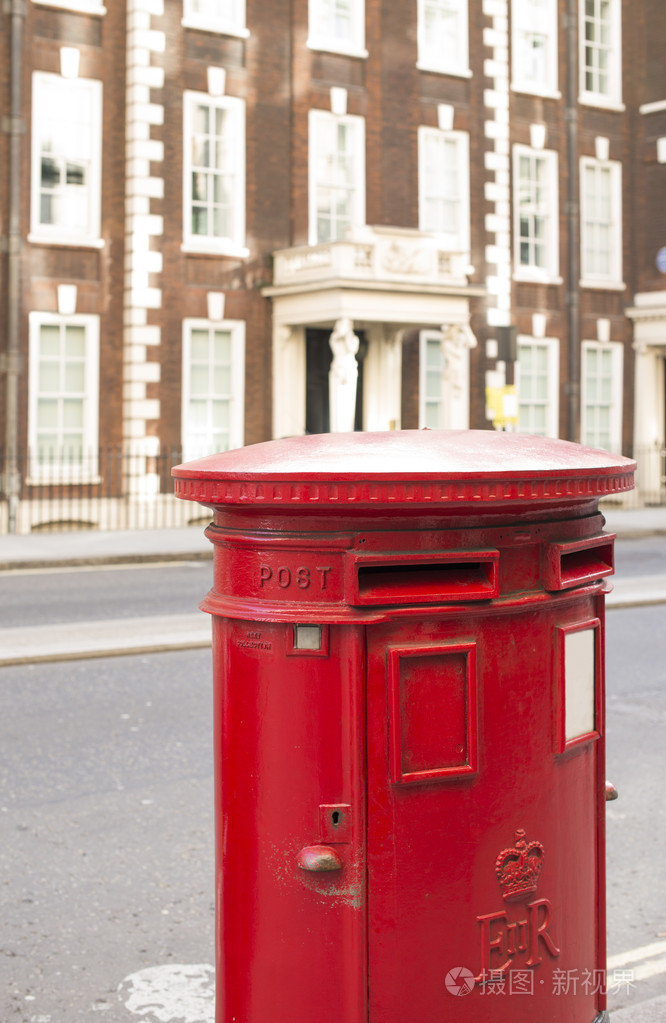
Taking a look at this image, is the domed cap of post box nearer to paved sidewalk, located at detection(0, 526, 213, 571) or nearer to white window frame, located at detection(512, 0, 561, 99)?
paved sidewalk, located at detection(0, 526, 213, 571)

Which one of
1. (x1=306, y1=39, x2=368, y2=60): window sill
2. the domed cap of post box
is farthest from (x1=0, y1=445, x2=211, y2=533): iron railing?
the domed cap of post box

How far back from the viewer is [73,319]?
2083 cm

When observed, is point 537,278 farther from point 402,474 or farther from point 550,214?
point 402,474

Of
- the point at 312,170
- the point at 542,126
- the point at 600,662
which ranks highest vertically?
the point at 542,126

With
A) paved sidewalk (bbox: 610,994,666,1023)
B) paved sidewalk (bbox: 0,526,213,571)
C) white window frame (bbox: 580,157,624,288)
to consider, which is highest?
white window frame (bbox: 580,157,624,288)

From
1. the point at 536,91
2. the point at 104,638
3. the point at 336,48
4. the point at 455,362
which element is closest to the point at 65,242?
the point at 336,48

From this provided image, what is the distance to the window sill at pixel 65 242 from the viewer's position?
66.9 ft

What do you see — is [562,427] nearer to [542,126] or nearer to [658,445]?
[658,445]

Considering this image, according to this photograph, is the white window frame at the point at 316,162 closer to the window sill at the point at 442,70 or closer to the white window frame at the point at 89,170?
the window sill at the point at 442,70

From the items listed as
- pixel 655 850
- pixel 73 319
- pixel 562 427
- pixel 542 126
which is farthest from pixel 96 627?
pixel 542 126

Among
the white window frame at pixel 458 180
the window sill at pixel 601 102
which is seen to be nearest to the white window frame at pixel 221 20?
the white window frame at pixel 458 180

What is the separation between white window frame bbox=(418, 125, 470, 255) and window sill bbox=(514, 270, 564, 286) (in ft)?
5.15

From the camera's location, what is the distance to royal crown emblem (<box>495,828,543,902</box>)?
8.26ft

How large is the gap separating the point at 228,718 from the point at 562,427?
969 inches
